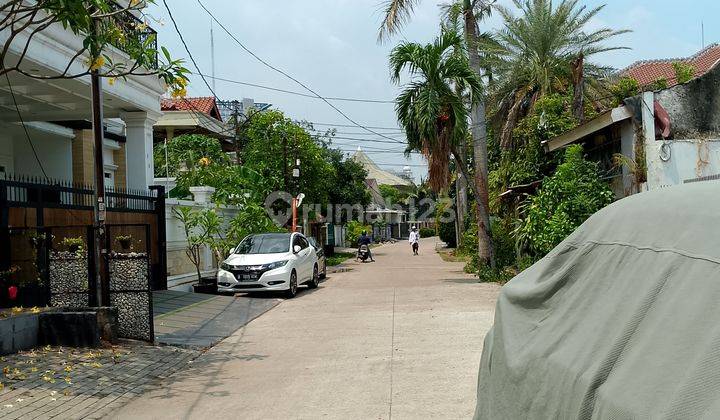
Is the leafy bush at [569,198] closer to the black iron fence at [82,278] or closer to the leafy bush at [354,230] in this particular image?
the black iron fence at [82,278]

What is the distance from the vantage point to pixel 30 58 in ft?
37.2

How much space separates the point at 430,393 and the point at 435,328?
4.03 metres

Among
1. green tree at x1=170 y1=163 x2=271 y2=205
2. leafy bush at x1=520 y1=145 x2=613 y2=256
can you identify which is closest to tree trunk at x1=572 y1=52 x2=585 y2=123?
leafy bush at x1=520 y1=145 x2=613 y2=256

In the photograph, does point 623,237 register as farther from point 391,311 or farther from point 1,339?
point 391,311

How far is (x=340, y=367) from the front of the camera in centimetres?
812

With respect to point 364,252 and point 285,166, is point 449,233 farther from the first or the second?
point 285,166

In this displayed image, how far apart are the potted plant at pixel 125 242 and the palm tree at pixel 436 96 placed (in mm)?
8226

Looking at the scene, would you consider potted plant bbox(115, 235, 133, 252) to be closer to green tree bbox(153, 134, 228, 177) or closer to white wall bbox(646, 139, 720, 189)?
white wall bbox(646, 139, 720, 189)

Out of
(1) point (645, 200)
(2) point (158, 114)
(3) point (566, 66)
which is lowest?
(1) point (645, 200)

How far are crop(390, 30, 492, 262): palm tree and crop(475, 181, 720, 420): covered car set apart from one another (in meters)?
15.2

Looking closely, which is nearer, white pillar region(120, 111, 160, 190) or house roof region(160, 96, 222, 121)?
white pillar region(120, 111, 160, 190)

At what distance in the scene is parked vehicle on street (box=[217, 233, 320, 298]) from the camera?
16.2m

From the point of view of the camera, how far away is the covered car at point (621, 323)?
1973 mm

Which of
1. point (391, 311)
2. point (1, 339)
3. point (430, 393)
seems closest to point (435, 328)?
point (391, 311)
